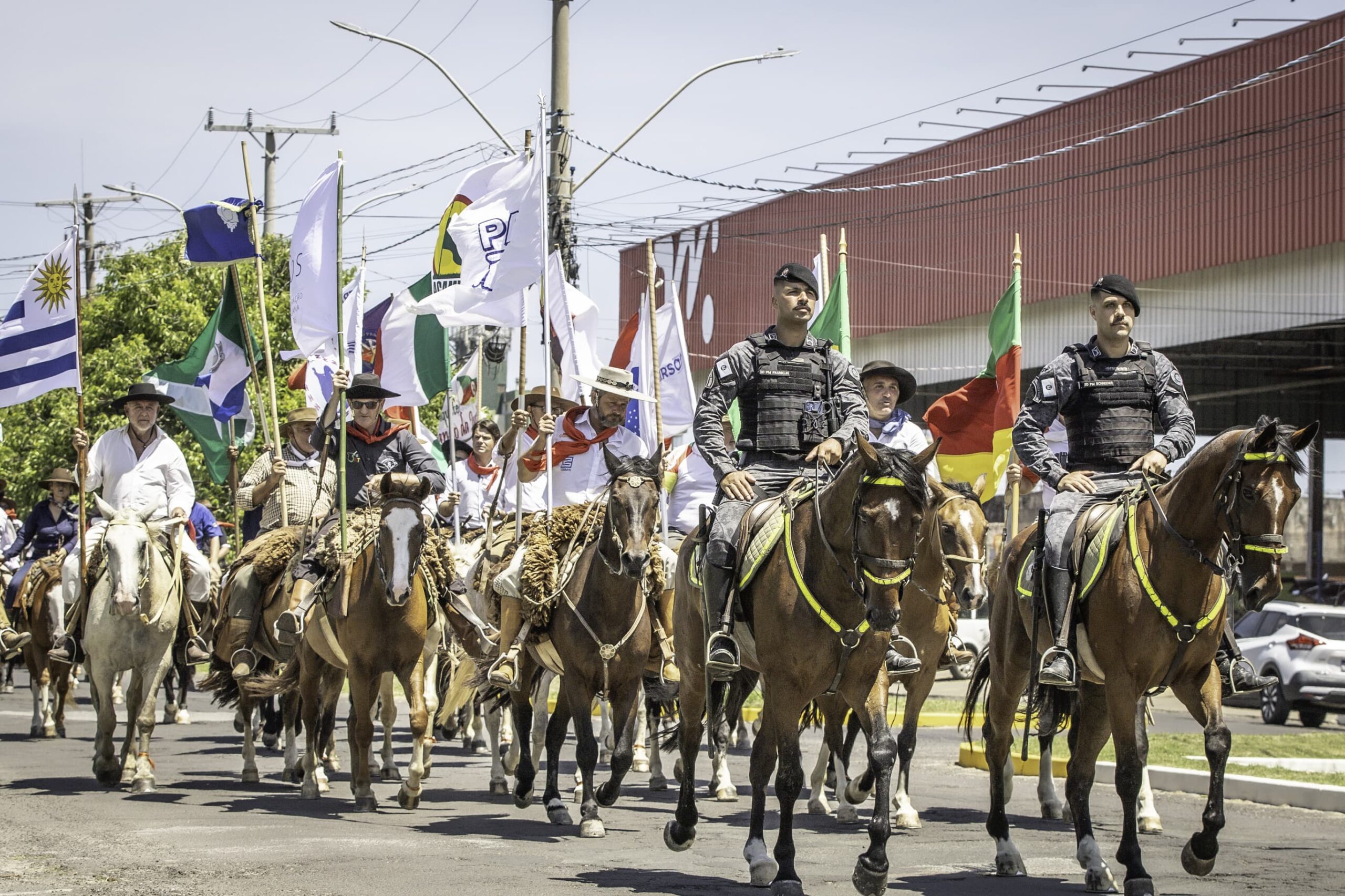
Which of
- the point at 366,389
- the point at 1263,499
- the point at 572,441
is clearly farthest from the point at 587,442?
the point at 1263,499

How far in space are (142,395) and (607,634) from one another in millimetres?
4994

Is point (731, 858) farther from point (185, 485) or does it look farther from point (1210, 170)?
point (1210, 170)

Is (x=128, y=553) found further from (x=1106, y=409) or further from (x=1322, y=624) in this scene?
(x=1322, y=624)

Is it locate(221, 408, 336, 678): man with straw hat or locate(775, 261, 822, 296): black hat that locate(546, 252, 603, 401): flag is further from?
locate(775, 261, 822, 296): black hat

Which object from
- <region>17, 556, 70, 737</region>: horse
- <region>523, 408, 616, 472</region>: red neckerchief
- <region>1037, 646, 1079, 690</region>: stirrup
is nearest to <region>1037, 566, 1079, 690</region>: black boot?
<region>1037, 646, 1079, 690</region>: stirrup

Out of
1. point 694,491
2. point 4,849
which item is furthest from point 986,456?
point 4,849

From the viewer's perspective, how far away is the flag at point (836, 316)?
17750mm

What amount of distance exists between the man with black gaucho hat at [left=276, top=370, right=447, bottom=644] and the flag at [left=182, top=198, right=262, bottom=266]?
2712mm

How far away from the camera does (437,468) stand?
13.2m

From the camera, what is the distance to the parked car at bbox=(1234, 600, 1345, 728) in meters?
24.7

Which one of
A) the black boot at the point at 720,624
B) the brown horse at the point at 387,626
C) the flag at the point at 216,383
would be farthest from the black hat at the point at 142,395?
the black boot at the point at 720,624

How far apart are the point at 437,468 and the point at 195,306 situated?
2724 cm

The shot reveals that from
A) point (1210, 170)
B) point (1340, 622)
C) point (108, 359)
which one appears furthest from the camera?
point (108, 359)

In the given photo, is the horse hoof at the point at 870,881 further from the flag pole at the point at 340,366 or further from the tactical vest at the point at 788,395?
the flag pole at the point at 340,366
